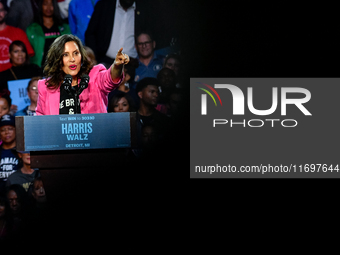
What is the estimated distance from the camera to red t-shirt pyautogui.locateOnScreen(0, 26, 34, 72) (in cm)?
421

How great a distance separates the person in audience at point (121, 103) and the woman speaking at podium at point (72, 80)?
1421 mm

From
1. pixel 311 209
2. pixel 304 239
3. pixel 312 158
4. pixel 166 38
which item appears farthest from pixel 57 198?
pixel 166 38

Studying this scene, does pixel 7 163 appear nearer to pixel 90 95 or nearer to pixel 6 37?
pixel 6 37

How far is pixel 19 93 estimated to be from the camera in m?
4.20

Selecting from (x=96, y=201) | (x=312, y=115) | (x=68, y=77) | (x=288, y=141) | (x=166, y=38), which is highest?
(x=166, y=38)

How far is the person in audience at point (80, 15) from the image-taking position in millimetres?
4180

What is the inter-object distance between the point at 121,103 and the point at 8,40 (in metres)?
1.50

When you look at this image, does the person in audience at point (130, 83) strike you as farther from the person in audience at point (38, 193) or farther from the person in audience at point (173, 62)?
the person in audience at point (38, 193)

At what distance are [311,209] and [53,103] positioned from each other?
1781 mm

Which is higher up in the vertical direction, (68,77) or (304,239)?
(68,77)

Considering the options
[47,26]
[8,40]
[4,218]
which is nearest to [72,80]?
[4,218]

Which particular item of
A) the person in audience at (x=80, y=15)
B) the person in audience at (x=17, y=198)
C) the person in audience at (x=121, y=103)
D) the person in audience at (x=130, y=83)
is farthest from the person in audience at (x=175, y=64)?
the person in audience at (x=17, y=198)

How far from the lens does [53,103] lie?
2322 mm

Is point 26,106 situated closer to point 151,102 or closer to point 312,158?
point 151,102
